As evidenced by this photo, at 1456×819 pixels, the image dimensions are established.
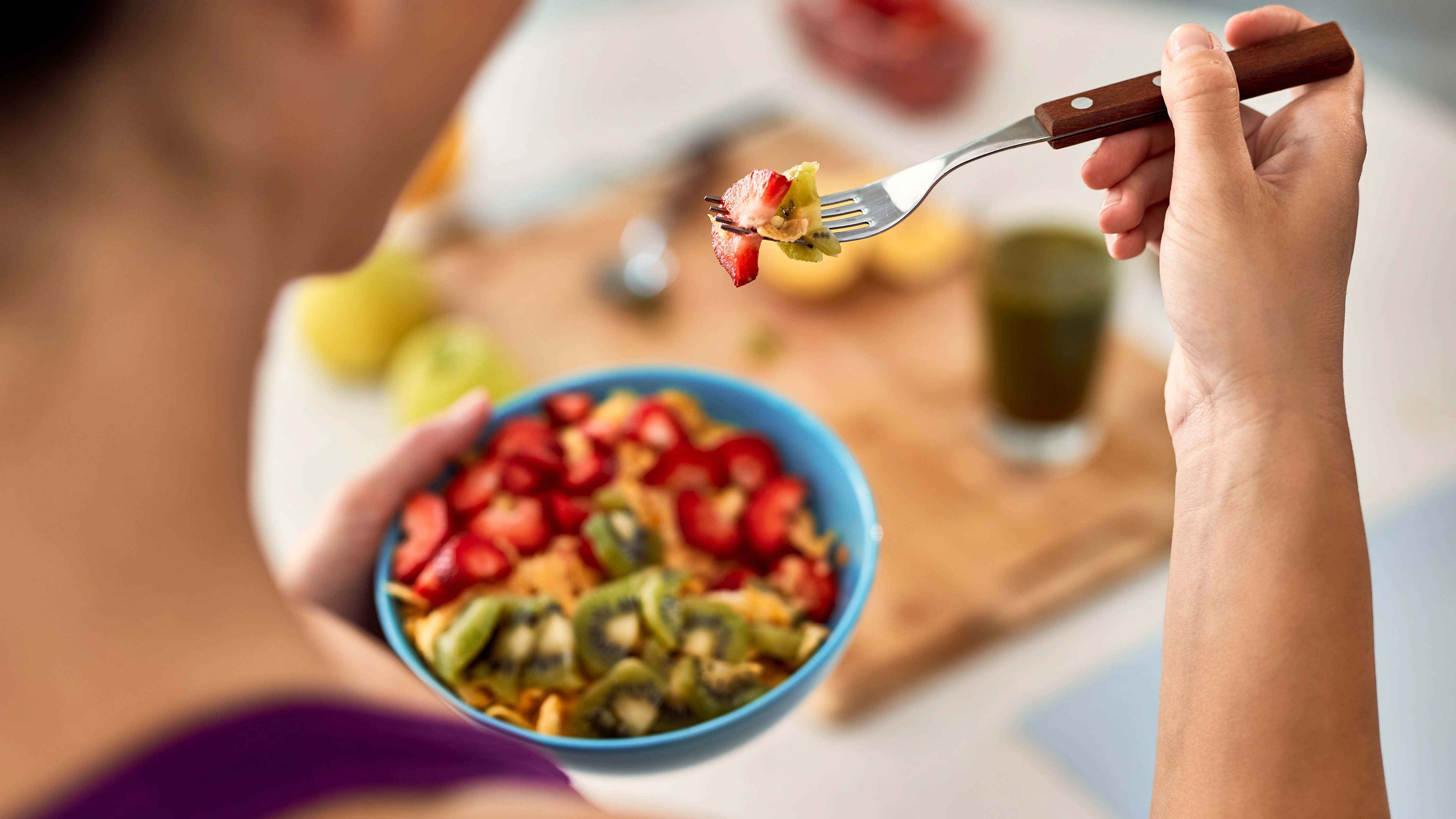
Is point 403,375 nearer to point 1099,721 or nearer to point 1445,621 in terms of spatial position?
point 1099,721

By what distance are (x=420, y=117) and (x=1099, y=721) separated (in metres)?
0.75

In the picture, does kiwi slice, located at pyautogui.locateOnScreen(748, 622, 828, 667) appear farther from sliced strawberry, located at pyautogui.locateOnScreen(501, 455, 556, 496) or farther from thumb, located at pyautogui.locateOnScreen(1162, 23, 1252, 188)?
thumb, located at pyautogui.locateOnScreen(1162, 23, 1252, 188)

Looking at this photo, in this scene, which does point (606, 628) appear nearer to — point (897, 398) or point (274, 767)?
point (274, 767)

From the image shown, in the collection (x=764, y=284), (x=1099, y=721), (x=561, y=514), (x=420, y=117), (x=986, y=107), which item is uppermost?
(x=986, y=107)

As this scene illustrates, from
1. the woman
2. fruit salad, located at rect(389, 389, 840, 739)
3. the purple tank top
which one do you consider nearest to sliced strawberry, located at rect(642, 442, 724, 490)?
fruit salad, located at rect(389, 389, 840, 739)

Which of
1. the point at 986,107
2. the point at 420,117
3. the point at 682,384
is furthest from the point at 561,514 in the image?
the point at 986,107

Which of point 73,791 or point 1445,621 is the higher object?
point 1445,621

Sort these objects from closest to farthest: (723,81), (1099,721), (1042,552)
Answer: (1099,721), (1042,552), (723,81)

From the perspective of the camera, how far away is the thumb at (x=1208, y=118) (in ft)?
1.91

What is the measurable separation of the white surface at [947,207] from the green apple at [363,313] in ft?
0.13

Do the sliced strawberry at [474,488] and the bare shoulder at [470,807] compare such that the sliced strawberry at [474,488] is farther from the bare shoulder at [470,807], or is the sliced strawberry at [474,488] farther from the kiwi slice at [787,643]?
the bare shoulder at [470,807]

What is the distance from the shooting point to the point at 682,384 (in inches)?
38.7

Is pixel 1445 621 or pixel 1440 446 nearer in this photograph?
pixel 1445 621

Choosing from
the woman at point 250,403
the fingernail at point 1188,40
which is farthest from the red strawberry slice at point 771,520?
the fingernail at point 1188,40
